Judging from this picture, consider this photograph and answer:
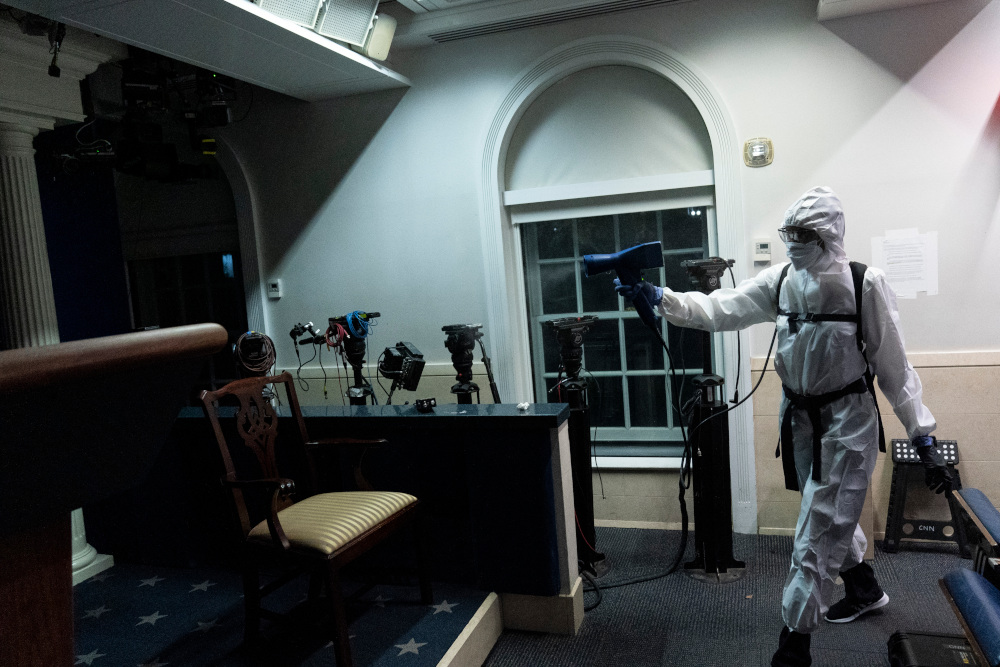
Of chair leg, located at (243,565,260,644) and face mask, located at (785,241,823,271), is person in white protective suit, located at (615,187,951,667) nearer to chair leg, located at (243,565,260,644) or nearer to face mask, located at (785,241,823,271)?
face mask, located at (785,241,823,271)

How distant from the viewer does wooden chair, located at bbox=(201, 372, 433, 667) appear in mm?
2023

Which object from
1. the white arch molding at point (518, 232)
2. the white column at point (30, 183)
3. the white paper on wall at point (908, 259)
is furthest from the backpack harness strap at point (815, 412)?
the white column at point (30, 183)

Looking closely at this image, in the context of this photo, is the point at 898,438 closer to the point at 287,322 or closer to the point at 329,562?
the point at 329,562

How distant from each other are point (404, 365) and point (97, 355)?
2537mm

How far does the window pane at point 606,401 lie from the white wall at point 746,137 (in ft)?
2.50

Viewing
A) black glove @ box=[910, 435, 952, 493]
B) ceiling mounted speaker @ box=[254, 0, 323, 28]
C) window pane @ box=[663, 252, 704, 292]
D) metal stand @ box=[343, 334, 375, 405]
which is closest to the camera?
black glove @ box=[910, 435, 952, 493]

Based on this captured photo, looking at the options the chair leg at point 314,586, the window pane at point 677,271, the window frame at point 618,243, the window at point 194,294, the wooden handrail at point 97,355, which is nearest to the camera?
the wooden handrail at point 97,355

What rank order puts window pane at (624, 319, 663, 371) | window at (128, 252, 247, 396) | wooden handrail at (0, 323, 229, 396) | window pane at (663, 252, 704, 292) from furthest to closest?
window at (128, 252, 247, 396), window pane at (624, 319, 663, 371), window pane at (663, 252, 704, 292), wooden handrail at (0, 323, 229, 396)

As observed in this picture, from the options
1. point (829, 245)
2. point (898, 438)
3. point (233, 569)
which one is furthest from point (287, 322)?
point (898, 438)

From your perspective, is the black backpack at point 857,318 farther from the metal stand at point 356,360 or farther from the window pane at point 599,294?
the metal stand at point 356,360

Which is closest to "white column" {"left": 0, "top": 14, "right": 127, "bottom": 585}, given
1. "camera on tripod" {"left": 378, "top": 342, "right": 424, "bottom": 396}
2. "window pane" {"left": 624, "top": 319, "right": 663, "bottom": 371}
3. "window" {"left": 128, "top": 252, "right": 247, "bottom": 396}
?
"camera on tripod" {"left": 378, "top": 342, "right": 424, "bottom": 396}

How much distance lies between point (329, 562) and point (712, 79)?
2.74 meters

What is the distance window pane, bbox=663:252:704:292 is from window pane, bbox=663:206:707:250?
53 millimetres

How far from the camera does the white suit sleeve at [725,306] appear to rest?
8.41ft
